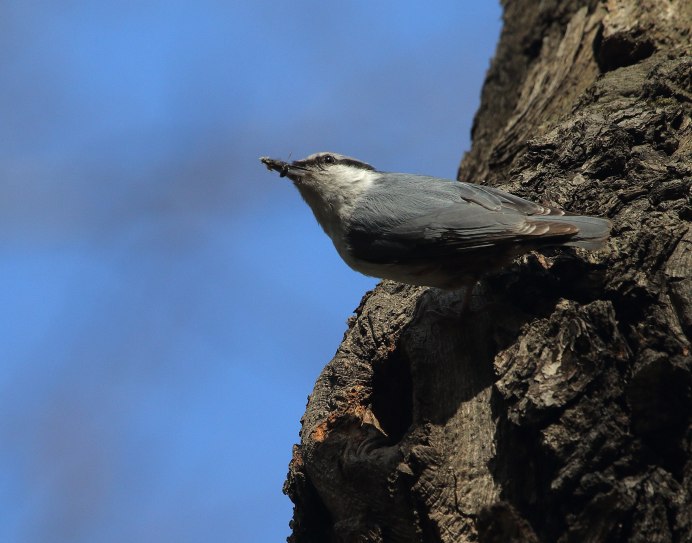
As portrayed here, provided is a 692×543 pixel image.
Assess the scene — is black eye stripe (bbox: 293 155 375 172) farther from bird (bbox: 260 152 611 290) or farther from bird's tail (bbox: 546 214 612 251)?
bird's tail (bbox: 546 214 612 251)

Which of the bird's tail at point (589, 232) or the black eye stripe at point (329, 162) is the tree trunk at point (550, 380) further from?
the black eye stripe at point (329, 162)

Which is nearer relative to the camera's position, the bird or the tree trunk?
the tree trunk

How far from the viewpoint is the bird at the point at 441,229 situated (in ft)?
9.51

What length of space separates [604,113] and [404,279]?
106 centimetres

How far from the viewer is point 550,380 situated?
2375mm

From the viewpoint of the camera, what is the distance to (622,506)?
2074mm

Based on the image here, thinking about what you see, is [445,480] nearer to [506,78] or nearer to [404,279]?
[404,279]

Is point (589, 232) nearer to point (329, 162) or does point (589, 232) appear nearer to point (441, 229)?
point (441, 229)

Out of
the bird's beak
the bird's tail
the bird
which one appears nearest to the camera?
the bird's tail

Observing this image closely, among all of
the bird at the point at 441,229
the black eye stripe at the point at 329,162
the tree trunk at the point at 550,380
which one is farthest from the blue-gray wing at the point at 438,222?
the black eye stripe at the point at 329,162

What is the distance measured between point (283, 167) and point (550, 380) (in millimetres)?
1719

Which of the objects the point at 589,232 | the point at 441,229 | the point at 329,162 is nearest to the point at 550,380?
the point at 589,232

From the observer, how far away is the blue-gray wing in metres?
2.97

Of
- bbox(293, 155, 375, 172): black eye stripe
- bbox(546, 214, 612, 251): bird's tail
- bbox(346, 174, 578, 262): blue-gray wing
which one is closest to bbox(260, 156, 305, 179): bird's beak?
bbox(293, 155, 375, 172): black eye stripe
